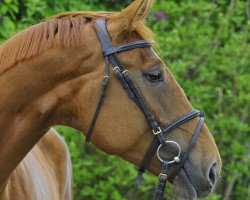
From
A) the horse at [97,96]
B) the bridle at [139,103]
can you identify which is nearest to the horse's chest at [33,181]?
the horse at [97,96]

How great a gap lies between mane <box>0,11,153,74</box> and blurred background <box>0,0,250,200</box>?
280 cm

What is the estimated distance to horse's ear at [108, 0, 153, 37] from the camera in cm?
286

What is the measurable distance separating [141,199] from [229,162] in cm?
119

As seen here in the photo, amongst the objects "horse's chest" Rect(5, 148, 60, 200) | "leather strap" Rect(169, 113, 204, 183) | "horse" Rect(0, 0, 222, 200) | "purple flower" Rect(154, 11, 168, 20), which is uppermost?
"horse" Rect(0, 0, 222, 200)

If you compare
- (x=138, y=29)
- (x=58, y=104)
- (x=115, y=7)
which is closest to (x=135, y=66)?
(x=138, y=29)

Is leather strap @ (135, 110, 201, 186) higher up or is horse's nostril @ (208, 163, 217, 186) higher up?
leather strap @ (135, 110, 201, 186)

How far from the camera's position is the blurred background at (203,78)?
5.86 meters

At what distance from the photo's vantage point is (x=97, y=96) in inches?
116

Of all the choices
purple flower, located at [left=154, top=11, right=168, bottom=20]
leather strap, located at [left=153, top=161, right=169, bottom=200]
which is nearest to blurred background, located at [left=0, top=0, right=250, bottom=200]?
purple flower, located at [left=154, top=11, right=168, bottom=20]

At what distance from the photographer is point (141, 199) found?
6336 millimetres

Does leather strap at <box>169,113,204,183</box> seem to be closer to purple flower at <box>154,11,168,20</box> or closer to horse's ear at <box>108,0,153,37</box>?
horse's ear at <box>108,0,153,37</box>

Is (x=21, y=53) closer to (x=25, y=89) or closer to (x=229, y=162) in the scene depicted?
(x=25, y=89)

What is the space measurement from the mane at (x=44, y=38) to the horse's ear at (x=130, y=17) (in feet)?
0.14

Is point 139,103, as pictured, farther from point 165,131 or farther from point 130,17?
point 130,17
